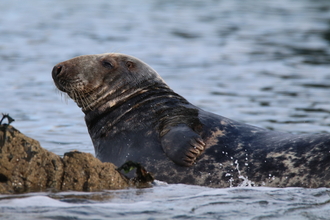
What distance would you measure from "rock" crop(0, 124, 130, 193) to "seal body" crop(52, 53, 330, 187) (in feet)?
2.83

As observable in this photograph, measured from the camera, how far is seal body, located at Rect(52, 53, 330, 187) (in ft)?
19.0

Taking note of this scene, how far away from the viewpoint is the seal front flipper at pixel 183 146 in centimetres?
583

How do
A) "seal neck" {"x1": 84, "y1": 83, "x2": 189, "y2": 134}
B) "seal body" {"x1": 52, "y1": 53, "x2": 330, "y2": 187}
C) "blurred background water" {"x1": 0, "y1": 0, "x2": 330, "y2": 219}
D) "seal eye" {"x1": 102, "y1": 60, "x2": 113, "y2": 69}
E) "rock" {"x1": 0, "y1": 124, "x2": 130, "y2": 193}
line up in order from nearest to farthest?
"blurred background water" {"x1": 0, "y1": 0, "x2": 330, "y2": 219} → "rock" {"x1": 0, "y1": 124, "x2": 130, "y2": 193} → "seal body" {"x1": 52, "y1": 53, "x2": 330, "y2": 187} → "seal neck" {"x1": 84, "y1": 83, "x2": 189, "y2": 134} → "seal eye" {"x1": 102, "y1": 60, "x2": 113, "y2": 69}

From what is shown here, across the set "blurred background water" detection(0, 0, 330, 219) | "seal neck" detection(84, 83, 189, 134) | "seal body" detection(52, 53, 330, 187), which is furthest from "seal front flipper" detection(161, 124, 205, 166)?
"seal neck" detection(84, 83, 189, 134)

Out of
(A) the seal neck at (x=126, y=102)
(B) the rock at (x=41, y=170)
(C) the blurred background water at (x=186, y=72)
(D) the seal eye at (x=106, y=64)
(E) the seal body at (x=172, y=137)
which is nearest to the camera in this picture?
(C) the blurred background water at (x=186, y=72)

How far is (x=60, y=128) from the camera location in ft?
31.6

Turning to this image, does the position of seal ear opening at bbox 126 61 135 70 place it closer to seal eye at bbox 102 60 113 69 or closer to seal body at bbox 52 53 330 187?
seal body at bbox 52 53 330 187

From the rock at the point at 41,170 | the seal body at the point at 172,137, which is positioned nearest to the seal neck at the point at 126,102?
the seal body at the point at 172,137

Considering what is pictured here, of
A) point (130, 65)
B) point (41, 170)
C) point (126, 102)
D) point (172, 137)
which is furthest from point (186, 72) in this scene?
point (41, 170)

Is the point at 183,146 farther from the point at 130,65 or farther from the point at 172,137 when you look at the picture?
the point at 130,65

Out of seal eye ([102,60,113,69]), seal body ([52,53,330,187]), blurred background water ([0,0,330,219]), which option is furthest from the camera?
seal eye ([102,60,113,69])

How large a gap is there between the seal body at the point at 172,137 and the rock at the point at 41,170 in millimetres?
863

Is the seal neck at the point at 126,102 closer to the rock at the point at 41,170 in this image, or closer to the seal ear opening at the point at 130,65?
the seal ear opening at the point at 130,65

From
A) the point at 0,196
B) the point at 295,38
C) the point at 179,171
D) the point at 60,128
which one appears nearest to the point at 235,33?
the point at 295,38
